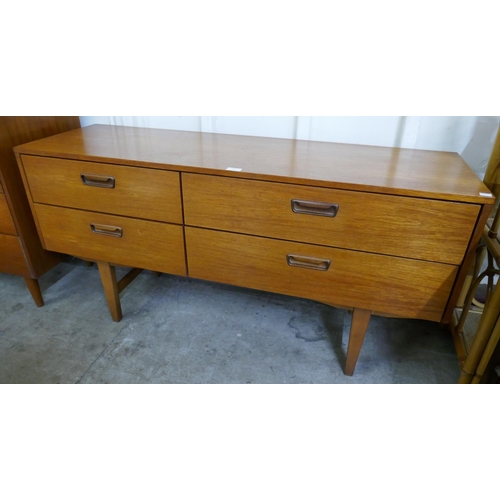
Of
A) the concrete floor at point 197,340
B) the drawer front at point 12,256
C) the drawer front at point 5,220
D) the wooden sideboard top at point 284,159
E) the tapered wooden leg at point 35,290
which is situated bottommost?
the concrete floor at point 197,340

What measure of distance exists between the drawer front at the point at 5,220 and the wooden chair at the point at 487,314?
1.74m

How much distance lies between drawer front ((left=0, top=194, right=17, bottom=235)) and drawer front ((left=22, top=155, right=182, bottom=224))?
0.18m

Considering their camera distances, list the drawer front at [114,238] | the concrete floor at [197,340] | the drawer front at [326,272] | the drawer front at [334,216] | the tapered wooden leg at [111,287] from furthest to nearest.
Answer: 1. the tapered wooden leg at [111,287]
2. the concrete floor at [197,340]
3. the drawer front at [114,238]
4. the drawer front at [326,272]
5. the drawer front at [334,216]

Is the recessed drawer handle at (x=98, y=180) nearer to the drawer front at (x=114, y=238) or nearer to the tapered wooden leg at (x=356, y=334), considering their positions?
the drawer front at (x=114, y=238)

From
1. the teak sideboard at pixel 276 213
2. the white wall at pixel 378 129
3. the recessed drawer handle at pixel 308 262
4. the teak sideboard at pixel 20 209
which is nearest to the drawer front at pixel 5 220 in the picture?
the teak sideboard at pixel 20 209

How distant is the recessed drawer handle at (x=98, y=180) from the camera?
4.22ft

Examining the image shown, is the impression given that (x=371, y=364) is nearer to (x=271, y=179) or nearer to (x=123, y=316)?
(x=271, y=179)

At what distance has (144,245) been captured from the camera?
1381mm

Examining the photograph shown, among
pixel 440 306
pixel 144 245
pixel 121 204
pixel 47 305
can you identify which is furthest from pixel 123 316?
pixel 440 306

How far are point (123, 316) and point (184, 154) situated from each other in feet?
2.80

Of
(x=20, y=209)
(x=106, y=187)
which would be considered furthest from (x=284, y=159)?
(x=20, y=209)

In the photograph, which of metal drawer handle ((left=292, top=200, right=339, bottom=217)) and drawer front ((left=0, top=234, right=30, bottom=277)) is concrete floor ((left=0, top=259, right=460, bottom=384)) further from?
metal drawer handle ((left=292, top=200, right=339, bottom=217))

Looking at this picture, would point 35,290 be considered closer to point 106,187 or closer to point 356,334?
point 106,187
